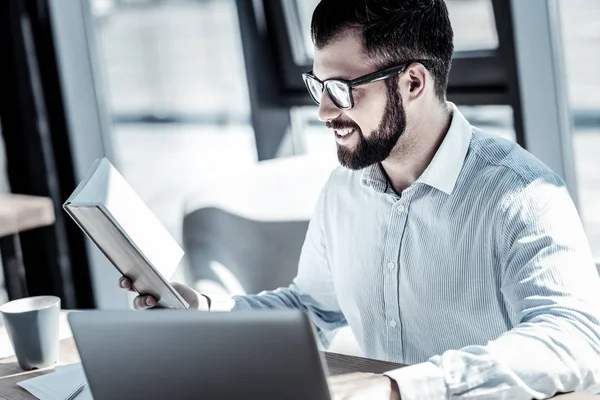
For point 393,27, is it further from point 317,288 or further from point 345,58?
point 317,288

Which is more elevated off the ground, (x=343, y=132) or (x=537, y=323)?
(x=343, y=132)

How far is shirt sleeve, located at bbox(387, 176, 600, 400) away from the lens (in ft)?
3.68

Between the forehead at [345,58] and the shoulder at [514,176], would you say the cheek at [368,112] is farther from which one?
the shoulder at [514,176]

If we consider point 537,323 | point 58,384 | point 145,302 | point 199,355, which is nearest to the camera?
point 199,355

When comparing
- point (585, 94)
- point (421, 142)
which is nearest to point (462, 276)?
point (421, 142)

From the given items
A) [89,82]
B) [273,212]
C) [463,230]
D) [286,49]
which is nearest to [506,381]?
[463,230]

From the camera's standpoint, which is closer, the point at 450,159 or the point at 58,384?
the point at 58,384

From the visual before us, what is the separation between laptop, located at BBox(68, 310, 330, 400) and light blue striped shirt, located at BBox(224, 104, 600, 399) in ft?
0.64

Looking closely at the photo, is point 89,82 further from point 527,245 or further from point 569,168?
point 527,245

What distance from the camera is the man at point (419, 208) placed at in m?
1.41

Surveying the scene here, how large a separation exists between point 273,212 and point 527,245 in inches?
36.8

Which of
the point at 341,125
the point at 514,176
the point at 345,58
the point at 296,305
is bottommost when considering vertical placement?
the point at 296,305

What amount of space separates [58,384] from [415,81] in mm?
792

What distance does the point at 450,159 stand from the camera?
1.54m
